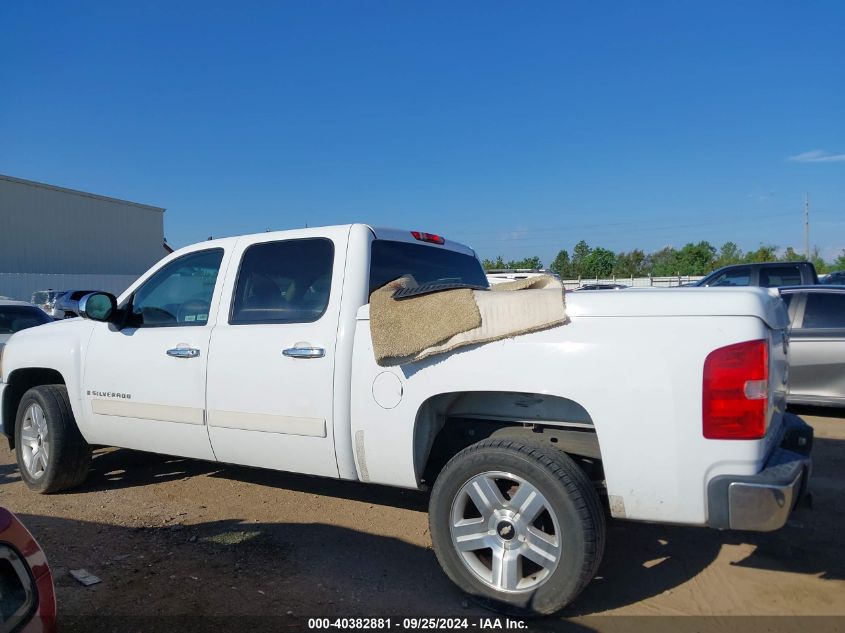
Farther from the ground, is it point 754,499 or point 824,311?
point 824,311

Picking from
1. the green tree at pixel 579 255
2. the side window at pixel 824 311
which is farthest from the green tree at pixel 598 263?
the side window at pixel 824 311

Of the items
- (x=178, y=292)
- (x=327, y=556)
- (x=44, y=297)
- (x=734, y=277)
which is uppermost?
(x=178, y=292)

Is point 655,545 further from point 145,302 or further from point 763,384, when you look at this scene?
point 145,302

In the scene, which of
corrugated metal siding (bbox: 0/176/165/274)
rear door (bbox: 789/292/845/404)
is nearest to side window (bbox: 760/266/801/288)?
rear door (bbox: 789/292/845/404)

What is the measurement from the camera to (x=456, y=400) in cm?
349

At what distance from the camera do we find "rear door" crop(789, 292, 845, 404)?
703 cm

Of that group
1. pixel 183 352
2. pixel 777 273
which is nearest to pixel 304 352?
pixel 183 352

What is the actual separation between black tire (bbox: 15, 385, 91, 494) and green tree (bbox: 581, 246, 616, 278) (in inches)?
1955

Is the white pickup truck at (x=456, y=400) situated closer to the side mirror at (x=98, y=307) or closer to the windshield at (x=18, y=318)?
the side mirror at (x=98, y=307)

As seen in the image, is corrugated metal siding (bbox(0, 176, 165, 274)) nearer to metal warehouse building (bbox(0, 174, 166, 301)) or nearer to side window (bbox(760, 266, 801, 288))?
metal warehouse building (bbox(0, 174, 166, 301))

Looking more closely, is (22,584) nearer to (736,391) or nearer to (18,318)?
(736,391)

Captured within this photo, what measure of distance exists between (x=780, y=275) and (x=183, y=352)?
1156 centimetres

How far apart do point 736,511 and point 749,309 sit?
0.86m

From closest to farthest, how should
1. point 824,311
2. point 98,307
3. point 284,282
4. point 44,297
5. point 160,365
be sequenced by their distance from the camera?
point 284,282 → point 160,365 → point 98,307 → point 824,311 → point 44,297
